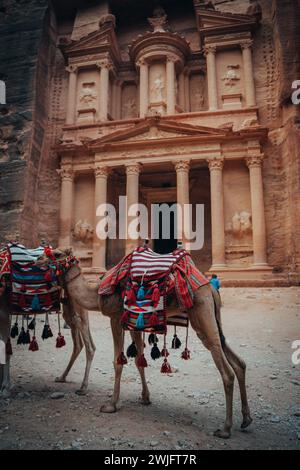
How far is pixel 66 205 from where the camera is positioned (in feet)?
61.7

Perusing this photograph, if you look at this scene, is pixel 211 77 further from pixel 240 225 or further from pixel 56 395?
pixel 56 395

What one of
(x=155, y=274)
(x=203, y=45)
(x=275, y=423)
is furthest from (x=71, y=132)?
(x=275, y=423)

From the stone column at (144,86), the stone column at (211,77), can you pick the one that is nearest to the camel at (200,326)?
the stone column at (144,86)

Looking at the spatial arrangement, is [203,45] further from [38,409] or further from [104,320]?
[38,409]

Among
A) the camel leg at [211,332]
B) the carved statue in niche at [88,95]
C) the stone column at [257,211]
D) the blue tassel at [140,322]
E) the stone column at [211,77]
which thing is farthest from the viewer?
the carved statue in niche at [88,95]

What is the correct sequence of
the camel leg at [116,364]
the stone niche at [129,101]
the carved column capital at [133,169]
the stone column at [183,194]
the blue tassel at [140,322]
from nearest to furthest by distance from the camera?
the blue tassel at [140,322] → the camel leg at [116,364] → the stone column at [183,194] → the carved column capital at [133,169] → the stone niche at [129,101]

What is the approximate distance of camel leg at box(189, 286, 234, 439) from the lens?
3721mm

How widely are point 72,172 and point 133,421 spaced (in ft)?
55.4

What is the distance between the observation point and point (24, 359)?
21.2ft

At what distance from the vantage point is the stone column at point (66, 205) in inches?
727

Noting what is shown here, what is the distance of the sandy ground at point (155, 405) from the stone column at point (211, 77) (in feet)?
49.5

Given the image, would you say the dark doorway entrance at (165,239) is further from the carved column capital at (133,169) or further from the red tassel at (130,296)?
the red tassel at (130,296)

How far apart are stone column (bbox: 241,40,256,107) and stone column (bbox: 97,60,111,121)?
8.23 metres

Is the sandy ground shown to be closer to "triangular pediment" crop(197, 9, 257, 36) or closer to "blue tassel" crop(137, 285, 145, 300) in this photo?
"blue tassel" crop(137, 285, 145, 300)
